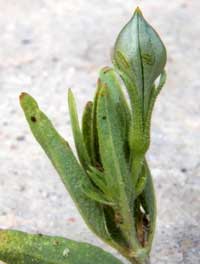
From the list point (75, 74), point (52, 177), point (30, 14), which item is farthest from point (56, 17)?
point (52, 177)

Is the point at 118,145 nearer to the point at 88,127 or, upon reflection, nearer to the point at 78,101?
the point at 88,127

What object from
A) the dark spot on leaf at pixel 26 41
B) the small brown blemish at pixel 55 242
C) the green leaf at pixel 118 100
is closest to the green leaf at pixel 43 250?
the small brown blemish at pixel 55 242

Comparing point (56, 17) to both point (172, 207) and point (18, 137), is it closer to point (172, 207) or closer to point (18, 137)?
point (18, 137)

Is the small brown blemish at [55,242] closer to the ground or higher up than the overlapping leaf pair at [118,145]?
closer to the ground

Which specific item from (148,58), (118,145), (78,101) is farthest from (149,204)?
(78,101)

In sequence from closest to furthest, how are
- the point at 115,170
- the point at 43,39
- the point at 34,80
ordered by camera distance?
the point at 115,170 → the point at 34,80 → the point at 43,39

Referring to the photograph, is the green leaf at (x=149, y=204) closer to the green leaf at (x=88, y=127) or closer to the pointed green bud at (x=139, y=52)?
the green leaf at (x=88, y=127)
